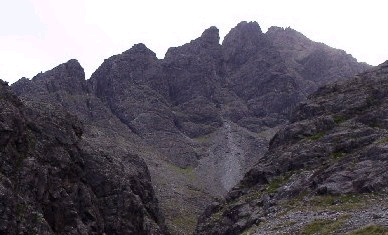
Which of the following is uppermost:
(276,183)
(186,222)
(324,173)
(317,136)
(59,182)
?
(317,136)

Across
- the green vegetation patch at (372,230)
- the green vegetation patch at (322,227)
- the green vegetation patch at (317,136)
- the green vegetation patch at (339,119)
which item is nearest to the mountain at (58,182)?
the green vegetation patch at (317,136)

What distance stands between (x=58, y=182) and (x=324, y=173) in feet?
169

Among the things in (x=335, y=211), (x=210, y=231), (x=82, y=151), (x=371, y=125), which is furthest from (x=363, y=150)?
(x=82, y=151)

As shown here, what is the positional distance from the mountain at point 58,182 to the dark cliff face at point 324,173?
2337 cm

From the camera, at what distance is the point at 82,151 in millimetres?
111688

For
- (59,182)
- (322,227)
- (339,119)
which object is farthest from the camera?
(59,182)

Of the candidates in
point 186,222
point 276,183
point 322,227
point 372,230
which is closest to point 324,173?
point 276,183

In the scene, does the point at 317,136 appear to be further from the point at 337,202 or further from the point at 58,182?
the point at 58,182

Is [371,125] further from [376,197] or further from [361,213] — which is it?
[361,213]

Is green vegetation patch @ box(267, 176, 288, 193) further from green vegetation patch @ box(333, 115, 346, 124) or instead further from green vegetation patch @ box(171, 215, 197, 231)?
green vegetation patch @ box(171, 215, 197, 231)

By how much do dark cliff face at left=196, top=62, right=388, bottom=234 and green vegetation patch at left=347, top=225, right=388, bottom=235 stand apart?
55.0 inches

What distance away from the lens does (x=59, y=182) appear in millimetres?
96625

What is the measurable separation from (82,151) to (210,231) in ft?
135

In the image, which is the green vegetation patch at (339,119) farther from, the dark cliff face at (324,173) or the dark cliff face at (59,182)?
the dark cliff face at (59,182)
